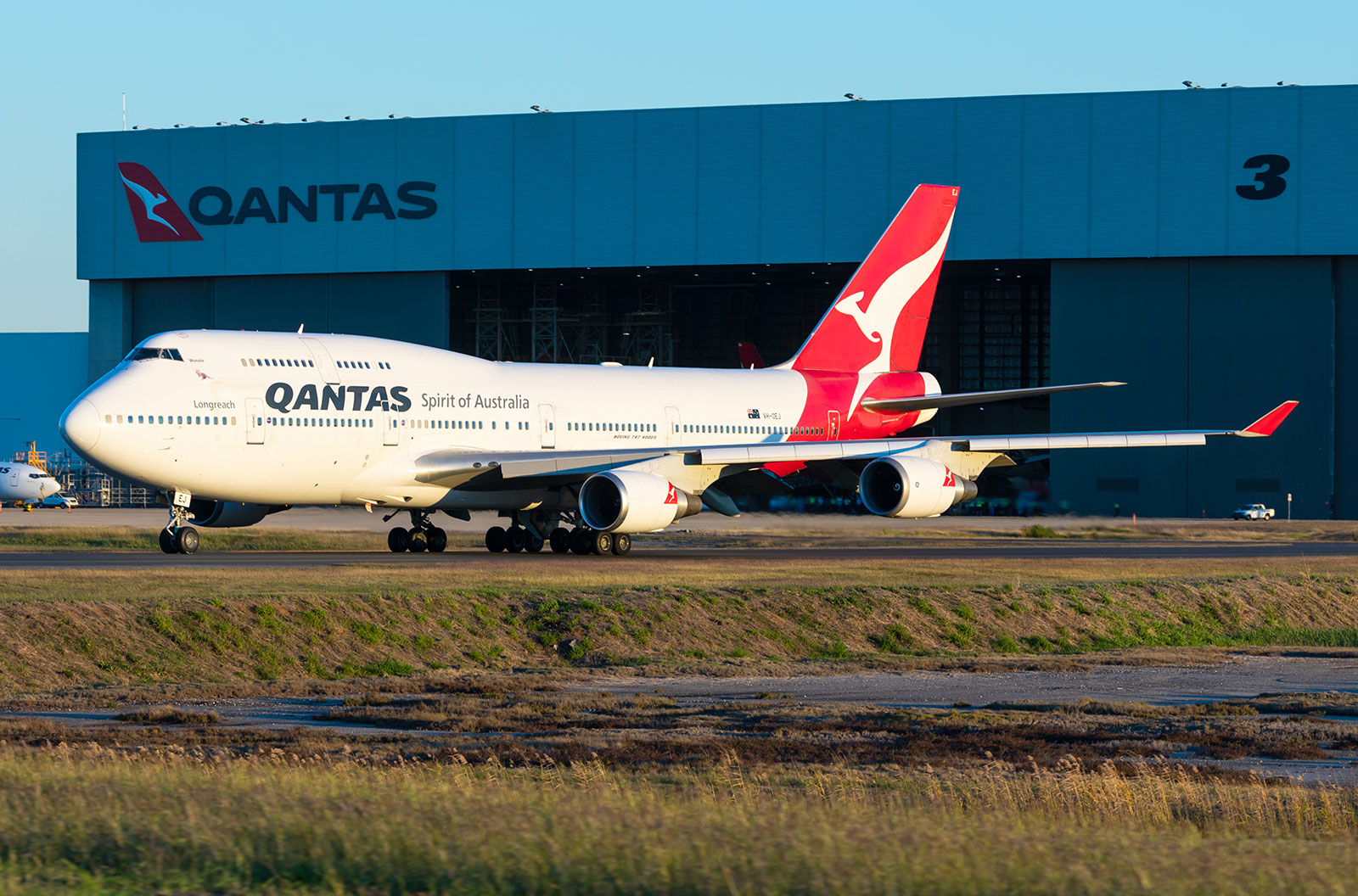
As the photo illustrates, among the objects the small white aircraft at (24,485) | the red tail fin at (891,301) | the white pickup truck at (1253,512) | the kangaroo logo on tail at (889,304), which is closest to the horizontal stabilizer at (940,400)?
the kangaroo logo on tail at (889,304)

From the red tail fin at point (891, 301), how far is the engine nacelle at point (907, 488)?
8.64 metres

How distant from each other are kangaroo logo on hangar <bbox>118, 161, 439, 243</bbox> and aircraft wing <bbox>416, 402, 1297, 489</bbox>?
34717 millimetres

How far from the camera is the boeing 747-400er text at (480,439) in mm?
33500

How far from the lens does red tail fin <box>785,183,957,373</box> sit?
4684cm

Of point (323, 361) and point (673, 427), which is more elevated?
point (323, 361)

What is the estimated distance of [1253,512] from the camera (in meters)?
69.3

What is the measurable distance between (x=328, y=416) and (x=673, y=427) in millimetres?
10184

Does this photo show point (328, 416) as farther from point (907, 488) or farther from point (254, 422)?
Result: point (907, 488)

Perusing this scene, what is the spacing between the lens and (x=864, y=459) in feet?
129

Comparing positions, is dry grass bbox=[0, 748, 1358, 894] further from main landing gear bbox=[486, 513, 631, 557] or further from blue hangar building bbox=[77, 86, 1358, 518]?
blue hangar building bbox=[77, 86, 1358, 518]

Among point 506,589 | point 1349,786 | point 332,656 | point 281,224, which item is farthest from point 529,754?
point 281,224

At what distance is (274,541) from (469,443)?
9.86m

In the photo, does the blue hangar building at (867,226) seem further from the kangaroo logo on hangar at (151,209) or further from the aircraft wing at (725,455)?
the aircraft wing at (725,455)

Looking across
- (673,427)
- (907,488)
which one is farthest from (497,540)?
(907,488)
